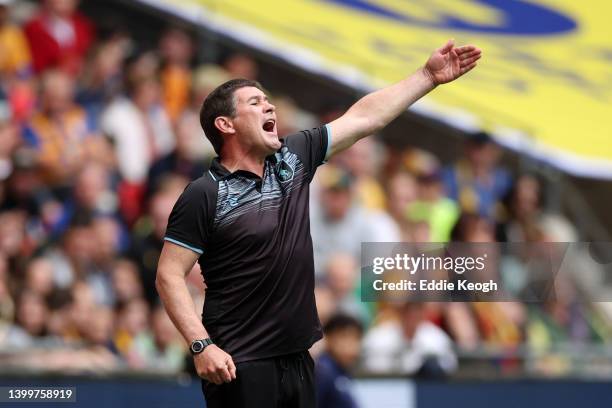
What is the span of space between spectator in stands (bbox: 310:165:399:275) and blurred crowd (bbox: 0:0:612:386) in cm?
1

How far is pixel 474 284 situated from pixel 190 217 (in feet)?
9.82

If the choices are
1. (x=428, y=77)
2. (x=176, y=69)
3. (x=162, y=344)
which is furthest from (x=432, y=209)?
(x=428, y=77)

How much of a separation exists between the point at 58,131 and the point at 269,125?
544cm

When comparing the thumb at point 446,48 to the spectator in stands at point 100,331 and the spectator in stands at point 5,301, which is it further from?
the spectator in stands at point 5,301

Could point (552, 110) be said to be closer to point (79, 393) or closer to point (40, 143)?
point (40, 143)

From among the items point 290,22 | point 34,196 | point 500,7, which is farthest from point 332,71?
point 34,196

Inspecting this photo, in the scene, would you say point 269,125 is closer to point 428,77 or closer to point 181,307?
point 428,77

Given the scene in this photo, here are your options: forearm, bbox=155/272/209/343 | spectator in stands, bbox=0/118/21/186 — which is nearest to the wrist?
forearm, bbox=155/272/209/343

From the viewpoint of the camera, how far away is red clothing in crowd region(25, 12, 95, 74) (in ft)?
35.9

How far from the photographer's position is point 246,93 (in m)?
5.57

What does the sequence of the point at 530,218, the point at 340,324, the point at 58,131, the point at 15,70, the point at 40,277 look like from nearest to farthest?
the point at 340,324 → the point at 40,277 → the point at 58,131 → the point at 15,70 → the point at 530,218

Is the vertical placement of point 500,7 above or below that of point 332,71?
above

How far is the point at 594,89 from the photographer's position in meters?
13.3

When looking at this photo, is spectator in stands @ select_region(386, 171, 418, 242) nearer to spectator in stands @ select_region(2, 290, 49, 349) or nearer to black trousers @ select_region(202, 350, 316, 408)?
spectator in stands @ select_region(2, 290, 49, 349)
